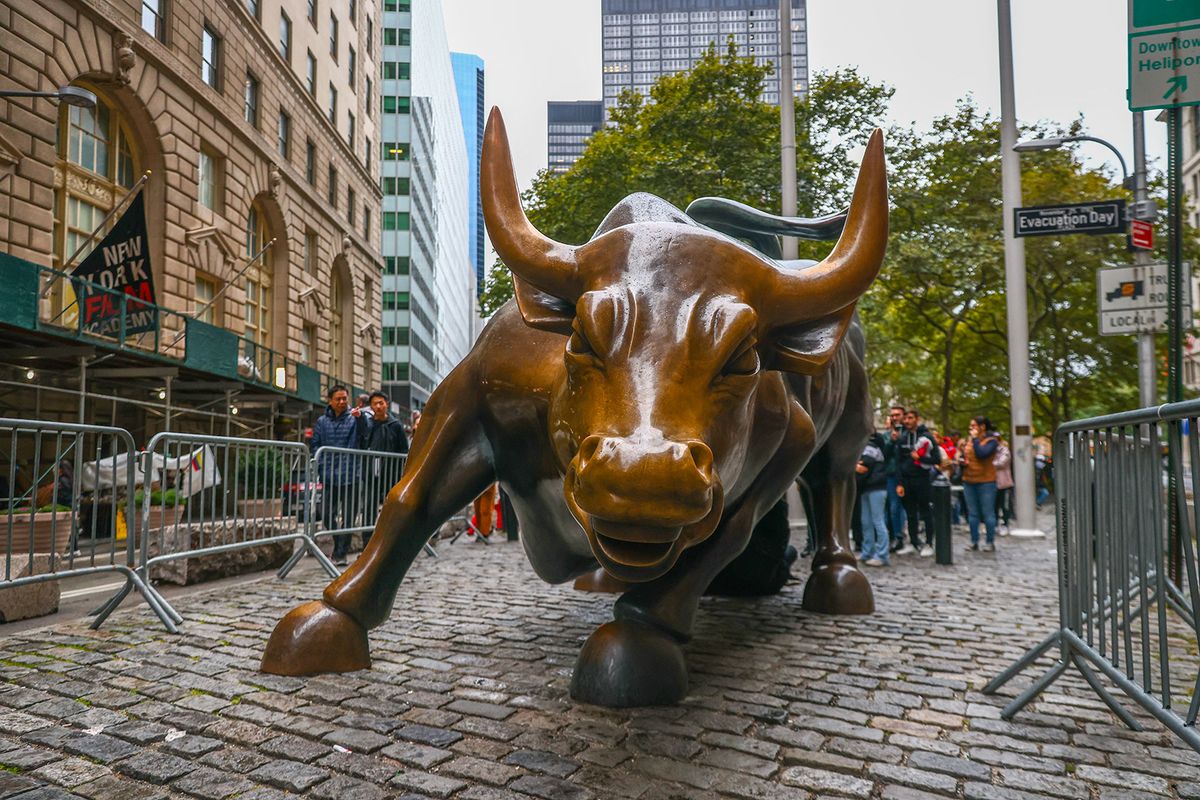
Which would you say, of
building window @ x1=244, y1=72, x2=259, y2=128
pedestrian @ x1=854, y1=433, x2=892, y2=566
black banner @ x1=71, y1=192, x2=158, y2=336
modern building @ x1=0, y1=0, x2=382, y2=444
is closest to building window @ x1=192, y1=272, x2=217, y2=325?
modern building @ x1=0, y1=0, x2=382, y2=444

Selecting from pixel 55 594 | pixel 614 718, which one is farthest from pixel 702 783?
pixel 55 594

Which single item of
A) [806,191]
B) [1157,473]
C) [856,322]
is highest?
[806,191]

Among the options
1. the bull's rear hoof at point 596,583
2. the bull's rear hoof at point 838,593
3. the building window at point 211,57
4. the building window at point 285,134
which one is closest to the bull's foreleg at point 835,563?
the bull's rear hoof at point 838,593

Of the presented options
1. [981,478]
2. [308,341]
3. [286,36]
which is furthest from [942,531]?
[286,36]

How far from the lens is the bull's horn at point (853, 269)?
2926 millimetres

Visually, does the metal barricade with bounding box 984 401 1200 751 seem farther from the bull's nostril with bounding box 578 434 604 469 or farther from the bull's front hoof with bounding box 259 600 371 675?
the bull's front hoof with bounding box 259 600 371 675

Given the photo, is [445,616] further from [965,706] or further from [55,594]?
[965,706]

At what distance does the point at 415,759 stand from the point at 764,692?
157 centimetres

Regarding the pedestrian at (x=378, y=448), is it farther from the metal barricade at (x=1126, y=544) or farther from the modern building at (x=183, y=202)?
the modern building at (x=183, y=202)

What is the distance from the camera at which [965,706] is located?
11.5ft

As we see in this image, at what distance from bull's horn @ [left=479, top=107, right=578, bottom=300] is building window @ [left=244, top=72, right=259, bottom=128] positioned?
79.2ft

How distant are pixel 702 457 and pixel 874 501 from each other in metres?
7.22

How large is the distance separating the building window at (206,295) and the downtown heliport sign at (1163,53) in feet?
65.9

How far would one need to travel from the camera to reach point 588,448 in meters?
2.44
